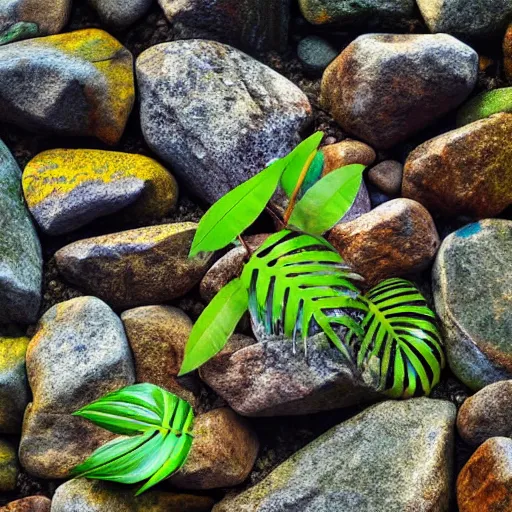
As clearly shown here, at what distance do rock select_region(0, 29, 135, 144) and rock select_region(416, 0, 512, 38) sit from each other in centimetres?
105

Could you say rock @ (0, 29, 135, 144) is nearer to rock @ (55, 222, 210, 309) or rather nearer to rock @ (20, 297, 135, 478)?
rock @ (55, 222, 210, 309)

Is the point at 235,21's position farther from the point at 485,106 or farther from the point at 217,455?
the point at 217,455

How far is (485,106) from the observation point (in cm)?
226

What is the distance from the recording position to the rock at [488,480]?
5.60 feet

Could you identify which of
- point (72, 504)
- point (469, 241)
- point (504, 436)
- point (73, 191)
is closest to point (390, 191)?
point (469, 241)

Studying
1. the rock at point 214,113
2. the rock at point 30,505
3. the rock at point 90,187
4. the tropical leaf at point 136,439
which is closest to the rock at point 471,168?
the rock at point 214,113

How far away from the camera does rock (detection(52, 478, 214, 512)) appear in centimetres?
195

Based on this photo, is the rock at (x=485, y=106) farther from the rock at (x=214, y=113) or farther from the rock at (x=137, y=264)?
the rock at (x=137, y=264)

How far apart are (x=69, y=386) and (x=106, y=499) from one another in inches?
13.7

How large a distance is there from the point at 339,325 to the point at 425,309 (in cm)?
27

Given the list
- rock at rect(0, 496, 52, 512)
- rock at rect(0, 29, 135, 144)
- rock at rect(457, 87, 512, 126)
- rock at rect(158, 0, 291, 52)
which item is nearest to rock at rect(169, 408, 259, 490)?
rock at rect(0, 496, 52, 512)

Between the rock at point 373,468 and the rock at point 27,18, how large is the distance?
171cm

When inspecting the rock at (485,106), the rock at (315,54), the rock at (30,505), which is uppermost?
the rock at (315,54)

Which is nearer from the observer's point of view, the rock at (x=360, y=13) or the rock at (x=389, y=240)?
the rock at (x=389, y=240)
